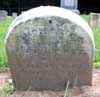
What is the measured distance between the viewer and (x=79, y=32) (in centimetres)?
488

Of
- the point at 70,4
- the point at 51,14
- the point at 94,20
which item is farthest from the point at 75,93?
the point at 70,4

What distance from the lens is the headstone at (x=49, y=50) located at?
488 centimetres

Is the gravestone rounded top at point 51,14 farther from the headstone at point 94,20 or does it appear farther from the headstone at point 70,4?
the headstone at point 70,4

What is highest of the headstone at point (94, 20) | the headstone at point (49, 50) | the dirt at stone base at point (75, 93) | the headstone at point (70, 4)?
the headstone at point (70, 4)

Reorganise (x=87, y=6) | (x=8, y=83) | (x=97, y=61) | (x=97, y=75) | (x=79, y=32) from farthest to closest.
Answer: (x=87, y=6)
(x=97, y=61)
(x=97, y=75)
(x=8, y=83)
(x=79, y=32)

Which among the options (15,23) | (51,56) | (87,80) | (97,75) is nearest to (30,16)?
(15,23)

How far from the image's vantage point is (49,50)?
495 centimetres

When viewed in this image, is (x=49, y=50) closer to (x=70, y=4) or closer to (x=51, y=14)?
(x=51, y=14)

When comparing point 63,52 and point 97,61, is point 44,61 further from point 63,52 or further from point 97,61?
point 97,61

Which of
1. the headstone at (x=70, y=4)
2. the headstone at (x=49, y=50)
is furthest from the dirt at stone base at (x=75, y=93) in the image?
the headstone at (x=70, y=4)

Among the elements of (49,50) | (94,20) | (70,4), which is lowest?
(49,50)

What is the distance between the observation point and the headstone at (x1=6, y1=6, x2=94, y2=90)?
4.88 meters

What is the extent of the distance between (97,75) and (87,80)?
74cm

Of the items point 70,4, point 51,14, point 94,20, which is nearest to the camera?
point 51,14
